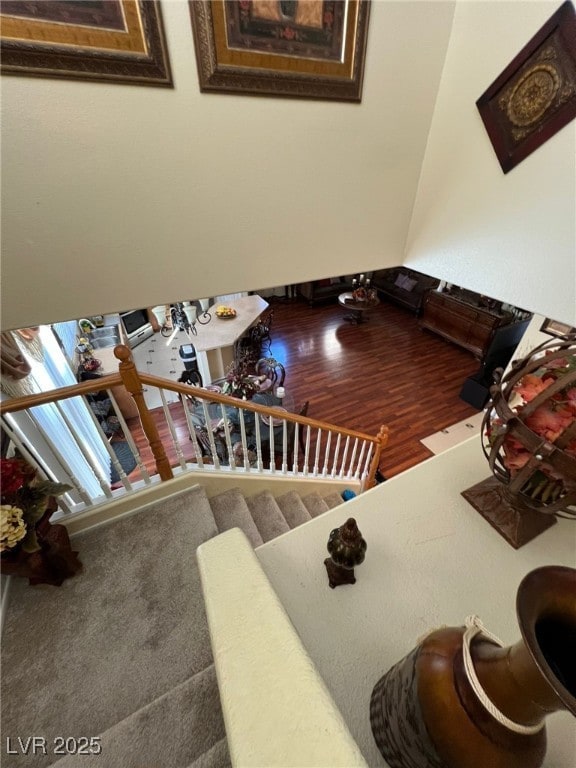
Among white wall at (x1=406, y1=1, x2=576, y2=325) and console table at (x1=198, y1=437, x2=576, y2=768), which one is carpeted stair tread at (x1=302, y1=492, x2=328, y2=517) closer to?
console table at (x1=198, y1=437, x2=576, y2=768)

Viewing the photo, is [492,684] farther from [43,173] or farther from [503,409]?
[43,173]

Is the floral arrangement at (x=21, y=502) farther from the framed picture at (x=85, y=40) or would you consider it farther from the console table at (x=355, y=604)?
the framed picture at (x=85, y=40)

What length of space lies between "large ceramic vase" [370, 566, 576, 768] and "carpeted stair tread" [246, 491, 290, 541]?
1510 millimetres

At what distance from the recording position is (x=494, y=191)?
844 mm

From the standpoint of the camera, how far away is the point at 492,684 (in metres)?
0.38

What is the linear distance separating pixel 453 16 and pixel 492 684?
4.87 ft

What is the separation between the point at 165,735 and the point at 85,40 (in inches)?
72.4

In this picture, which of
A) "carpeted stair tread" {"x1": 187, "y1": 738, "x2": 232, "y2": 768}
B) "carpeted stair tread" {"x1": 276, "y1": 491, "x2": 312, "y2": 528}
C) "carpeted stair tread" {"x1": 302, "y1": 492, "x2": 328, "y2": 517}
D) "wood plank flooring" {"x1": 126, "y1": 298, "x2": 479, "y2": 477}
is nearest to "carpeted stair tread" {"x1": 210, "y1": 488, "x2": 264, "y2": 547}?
"carpeted stair tread" {"x1": 276, "y1": 491, "x2": 312, "y2": 528}

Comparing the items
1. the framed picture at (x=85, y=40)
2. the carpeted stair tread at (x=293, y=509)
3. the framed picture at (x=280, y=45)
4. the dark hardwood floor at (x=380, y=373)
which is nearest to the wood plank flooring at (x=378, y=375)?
the dark hardwood floor at (x=380, y=373)

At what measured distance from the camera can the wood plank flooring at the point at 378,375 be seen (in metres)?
3.97

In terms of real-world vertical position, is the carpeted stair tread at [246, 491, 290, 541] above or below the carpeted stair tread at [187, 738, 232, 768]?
below

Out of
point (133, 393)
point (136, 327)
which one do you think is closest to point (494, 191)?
point (133, 393)

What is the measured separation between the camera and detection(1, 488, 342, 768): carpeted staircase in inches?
36.0

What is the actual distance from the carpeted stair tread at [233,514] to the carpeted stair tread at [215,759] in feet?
3.06
